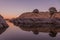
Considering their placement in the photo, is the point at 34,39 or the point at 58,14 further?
the point at 58,14

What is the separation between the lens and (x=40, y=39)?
4122 cm

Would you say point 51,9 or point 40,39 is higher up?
point 51,9

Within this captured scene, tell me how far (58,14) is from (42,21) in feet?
79.9

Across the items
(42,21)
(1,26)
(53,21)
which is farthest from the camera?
(42,21)

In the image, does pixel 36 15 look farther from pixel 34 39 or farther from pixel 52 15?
pixel 34 39

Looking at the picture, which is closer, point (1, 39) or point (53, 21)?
point (1, 39)

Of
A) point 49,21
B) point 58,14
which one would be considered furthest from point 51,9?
point 58,14

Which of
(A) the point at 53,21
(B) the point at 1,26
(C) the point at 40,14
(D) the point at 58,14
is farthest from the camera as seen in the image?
(C) the point at 40,14

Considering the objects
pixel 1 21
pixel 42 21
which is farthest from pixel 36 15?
pixel 1 21

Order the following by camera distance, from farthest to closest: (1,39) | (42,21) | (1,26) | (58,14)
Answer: (58,14) < (42,21) < (1,26) < (1,39)

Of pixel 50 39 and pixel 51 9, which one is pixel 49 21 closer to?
pixel 51 9

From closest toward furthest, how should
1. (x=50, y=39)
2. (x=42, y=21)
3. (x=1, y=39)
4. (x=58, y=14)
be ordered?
(x=1, y=39)
(x=50, y=39)
(x=42, y=21)
(x=58, y=14)

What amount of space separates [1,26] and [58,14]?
10656cm

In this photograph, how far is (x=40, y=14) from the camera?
7313 inches
